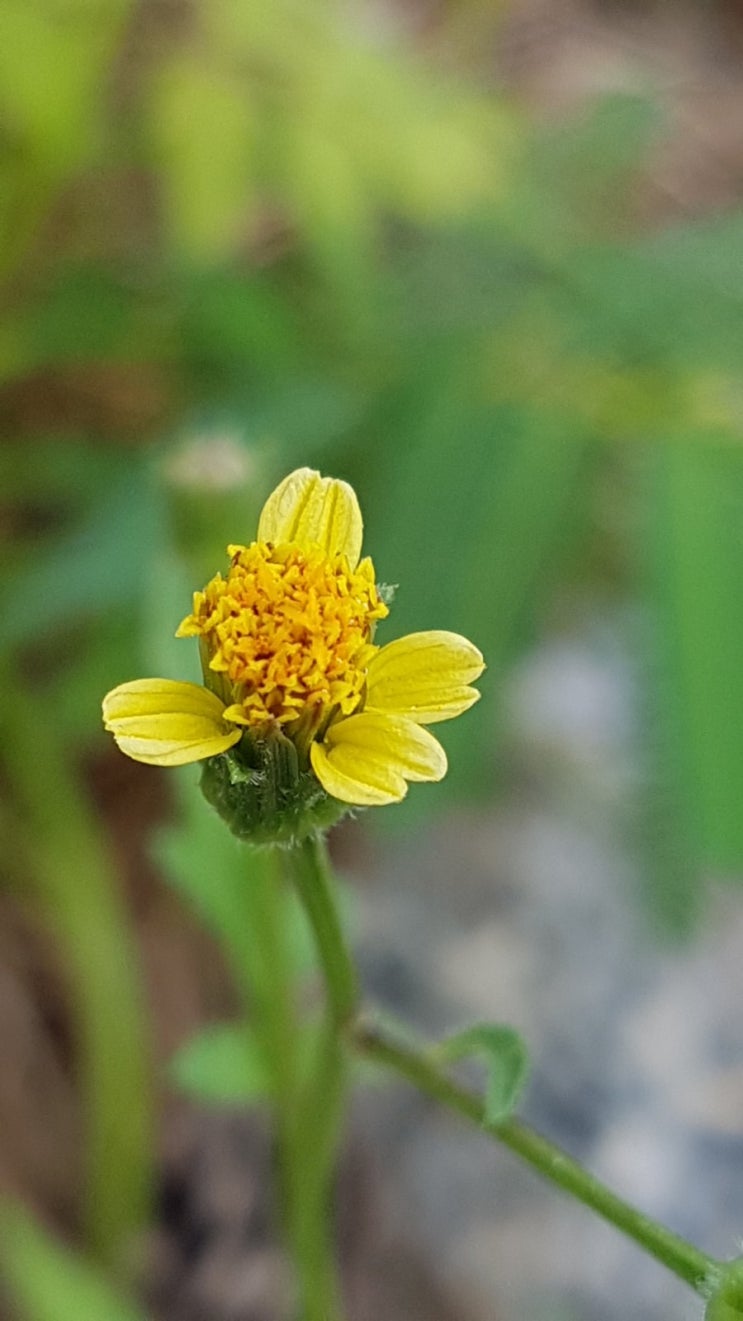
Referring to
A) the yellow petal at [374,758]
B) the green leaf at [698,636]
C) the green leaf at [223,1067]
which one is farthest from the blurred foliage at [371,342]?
the yellow petal at [374,758]

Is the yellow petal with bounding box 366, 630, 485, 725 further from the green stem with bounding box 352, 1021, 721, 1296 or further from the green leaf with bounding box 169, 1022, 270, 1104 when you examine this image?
the green leaf with bounding box 169, 1022, 270, 1104

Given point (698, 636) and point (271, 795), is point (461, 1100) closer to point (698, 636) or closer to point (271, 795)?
point (271, 795)

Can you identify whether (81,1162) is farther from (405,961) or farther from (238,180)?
(238,180)

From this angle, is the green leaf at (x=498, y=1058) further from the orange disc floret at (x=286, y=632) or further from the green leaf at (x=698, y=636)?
the green leaf at (x=698, y=636)

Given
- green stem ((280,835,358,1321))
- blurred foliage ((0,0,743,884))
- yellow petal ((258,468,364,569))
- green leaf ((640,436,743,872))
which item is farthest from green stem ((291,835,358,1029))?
green leaf ((640,436,743,872))

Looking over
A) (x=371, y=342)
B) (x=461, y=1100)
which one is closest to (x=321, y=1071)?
(x=461, y=1100)

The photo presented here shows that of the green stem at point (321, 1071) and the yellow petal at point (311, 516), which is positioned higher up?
the yellow petal at point (311, 516)

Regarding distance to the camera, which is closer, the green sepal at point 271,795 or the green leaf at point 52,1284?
the green sepal at point 271,795
